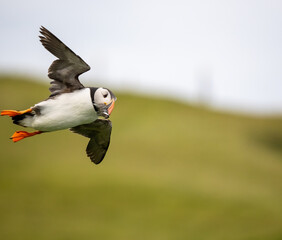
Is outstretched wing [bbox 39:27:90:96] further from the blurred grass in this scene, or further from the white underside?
the blurred grass

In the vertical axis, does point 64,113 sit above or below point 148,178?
above

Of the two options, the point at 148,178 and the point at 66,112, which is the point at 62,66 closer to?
the point at 66,112

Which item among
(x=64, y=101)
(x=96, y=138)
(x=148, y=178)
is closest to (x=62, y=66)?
(x=64, y=101)

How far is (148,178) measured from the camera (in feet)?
184

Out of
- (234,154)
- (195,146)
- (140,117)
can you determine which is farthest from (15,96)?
(234,154)

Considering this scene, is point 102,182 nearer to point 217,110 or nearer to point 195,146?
point 195,146

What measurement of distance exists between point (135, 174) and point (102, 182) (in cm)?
340

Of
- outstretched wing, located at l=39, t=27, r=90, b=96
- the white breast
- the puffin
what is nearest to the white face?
the puffin

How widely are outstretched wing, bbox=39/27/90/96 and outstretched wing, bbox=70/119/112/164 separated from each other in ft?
4.41

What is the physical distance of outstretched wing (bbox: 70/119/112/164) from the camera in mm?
10656

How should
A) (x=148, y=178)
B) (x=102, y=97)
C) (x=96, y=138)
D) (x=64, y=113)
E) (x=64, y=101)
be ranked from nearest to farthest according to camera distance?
(x=102, y=97)
(x=64, y=113)
(x=64, y=101)
(x=96, y=138)
(x=148, y=178)

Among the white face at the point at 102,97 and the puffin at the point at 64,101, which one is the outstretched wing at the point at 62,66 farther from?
the white face at the point at 102,97

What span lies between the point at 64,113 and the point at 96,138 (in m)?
1.86

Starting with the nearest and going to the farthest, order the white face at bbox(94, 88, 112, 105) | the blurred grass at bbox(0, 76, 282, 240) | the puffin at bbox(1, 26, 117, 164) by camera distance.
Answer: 1. the white face at bbox(94, 88, 112, 105)
2. the puffin at bbox(1, 26, 117, 164)
3. the blurred grass at bbox(0, 76, 282, 240)
